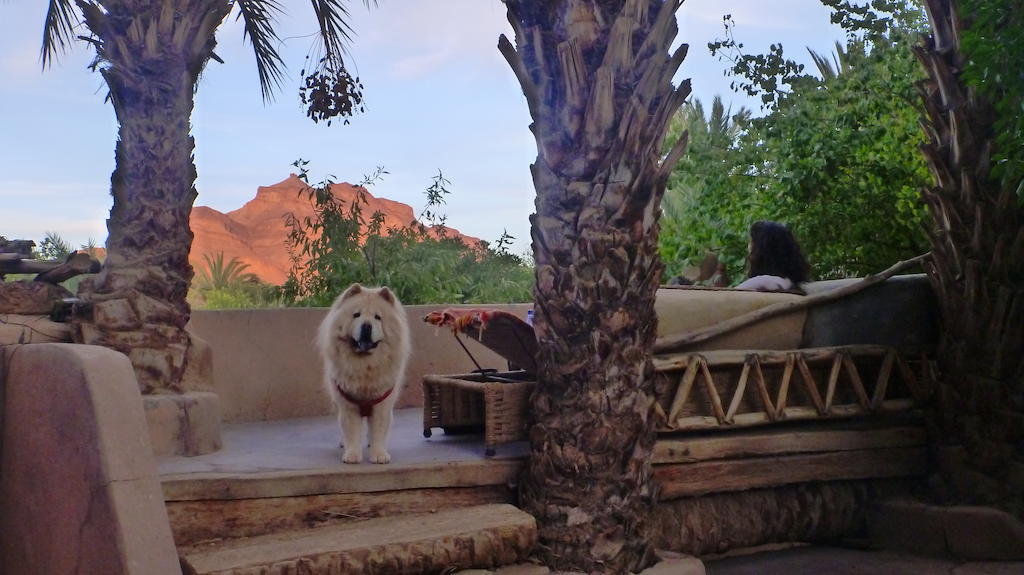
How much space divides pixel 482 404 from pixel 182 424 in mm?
1979

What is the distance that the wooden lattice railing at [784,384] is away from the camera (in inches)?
241

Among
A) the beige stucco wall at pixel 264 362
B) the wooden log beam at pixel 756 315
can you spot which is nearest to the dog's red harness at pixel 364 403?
the wooden log beam at pixel 756 315

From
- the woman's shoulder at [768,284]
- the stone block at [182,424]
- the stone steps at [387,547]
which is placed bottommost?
the stone steps at [387,547]

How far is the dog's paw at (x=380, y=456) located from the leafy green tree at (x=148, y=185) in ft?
5.71

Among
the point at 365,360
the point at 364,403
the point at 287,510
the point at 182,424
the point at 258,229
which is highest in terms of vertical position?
the point at 258,229

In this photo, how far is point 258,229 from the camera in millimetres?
46125

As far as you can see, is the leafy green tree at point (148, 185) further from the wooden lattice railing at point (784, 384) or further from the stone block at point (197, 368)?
the wooden lattice railing at point (784, 384)

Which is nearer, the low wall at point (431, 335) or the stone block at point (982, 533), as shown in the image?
the stone block at point (982, 533)

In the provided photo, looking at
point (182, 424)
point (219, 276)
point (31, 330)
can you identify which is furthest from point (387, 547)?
point (219, 276)

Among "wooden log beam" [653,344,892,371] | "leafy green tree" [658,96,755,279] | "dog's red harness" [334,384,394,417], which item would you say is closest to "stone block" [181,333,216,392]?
"dog's red harness" [334,384,394,417]

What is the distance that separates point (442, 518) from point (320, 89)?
249 inches

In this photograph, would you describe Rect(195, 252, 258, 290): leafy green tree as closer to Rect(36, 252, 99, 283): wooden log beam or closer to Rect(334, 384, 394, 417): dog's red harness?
Rect(36, 252, 99, 283): wooden log beam

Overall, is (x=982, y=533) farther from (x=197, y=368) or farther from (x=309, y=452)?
(x=197, y=368)

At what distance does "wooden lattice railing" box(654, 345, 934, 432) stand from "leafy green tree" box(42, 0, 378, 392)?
3.37m
